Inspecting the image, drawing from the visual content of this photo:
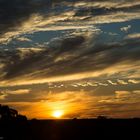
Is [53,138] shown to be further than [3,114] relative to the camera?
No

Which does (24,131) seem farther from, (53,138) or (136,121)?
(136,121)

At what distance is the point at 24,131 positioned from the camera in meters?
51.5

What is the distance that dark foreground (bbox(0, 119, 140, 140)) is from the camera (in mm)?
49781

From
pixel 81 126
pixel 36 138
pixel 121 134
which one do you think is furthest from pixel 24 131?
pixel 121 134

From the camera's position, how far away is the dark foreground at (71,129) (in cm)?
4978

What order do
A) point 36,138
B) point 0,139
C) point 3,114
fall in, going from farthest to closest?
1. point 3,114
2. point 36,138
3. point 0,139

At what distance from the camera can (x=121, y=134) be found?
49.5 m

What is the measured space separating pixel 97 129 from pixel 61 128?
376 cm

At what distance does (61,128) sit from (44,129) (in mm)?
1753

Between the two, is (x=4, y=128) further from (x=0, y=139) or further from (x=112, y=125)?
(x=112, y=125)

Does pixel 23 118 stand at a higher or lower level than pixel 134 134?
higher

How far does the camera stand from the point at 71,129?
51.5m

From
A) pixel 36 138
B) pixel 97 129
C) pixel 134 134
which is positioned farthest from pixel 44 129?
pixel 134 134

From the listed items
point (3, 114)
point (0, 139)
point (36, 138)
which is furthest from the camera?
point (3, 114)
